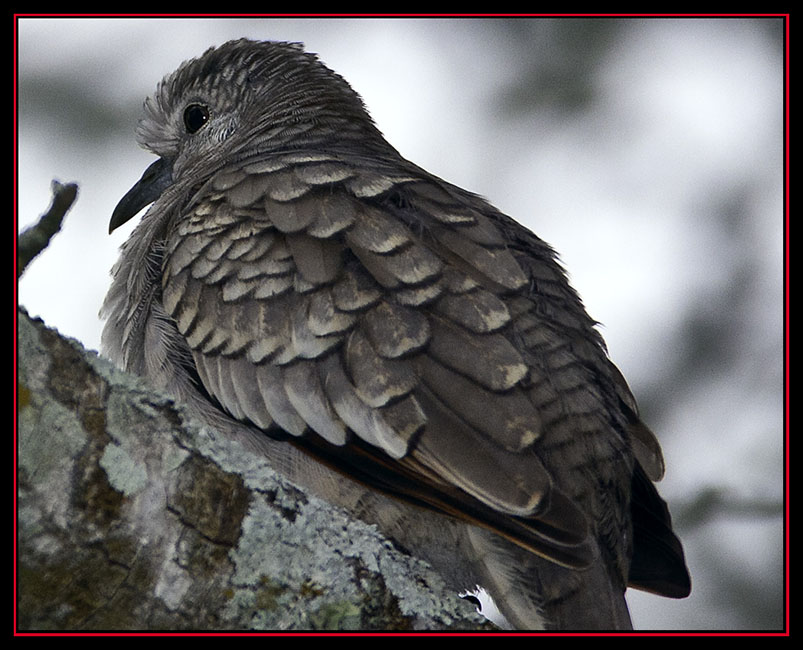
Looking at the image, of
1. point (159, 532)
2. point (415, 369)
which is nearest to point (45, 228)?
point (159, 532)

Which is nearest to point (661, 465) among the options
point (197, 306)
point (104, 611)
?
point (197, 306)

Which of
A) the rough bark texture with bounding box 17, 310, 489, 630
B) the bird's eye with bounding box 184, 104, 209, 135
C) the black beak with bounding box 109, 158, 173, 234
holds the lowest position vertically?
the rough bark texture with bounding box 17, 310, 489, 630

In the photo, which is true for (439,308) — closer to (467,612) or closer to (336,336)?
(336,336)

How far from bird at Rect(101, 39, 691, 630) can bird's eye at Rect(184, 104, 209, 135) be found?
3.41 ft

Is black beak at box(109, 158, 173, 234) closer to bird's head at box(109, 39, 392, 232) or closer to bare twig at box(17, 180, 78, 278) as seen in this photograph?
bird's head at box(109, 39, 392, 232)

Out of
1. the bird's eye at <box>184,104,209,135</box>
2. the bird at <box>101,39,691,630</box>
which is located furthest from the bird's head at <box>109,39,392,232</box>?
the bird at <box>101,39,691,630</box>

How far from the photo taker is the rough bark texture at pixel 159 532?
7.07ft

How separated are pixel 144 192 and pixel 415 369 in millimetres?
2514

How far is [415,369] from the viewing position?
2.99m

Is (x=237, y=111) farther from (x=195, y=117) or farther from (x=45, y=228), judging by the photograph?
(x=45, y=228)

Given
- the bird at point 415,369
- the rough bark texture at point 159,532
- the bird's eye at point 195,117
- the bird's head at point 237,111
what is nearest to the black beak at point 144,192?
the bird's head at point 237,111

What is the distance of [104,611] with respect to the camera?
2.21m

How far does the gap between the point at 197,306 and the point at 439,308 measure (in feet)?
2.98

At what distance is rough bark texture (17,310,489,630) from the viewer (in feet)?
7.07
